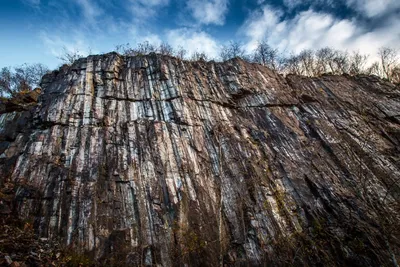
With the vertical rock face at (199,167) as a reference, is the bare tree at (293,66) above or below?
above

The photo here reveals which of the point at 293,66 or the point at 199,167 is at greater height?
the point at 293,66

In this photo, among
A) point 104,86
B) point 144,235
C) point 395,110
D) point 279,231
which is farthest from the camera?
point 395,110

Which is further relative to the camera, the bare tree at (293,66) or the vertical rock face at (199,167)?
the bare tree at (293,66)

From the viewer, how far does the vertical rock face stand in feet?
29.6

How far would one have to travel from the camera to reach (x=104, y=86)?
48.0 ft

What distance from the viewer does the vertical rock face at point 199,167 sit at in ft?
29.6

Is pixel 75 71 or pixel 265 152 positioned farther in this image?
pixel 75 71

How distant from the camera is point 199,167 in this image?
38.7 ft

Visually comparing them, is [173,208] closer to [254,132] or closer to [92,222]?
[92,222]

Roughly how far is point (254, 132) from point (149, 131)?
6.62 m

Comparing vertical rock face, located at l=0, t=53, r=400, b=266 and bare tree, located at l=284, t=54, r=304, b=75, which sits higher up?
bare tree, located at l=284, t=54, r=304, b=75

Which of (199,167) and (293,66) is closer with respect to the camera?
(199,167)

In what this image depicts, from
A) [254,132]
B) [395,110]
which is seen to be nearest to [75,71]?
[254,132]

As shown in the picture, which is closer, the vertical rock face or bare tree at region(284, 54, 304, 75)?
the vertical rock face
